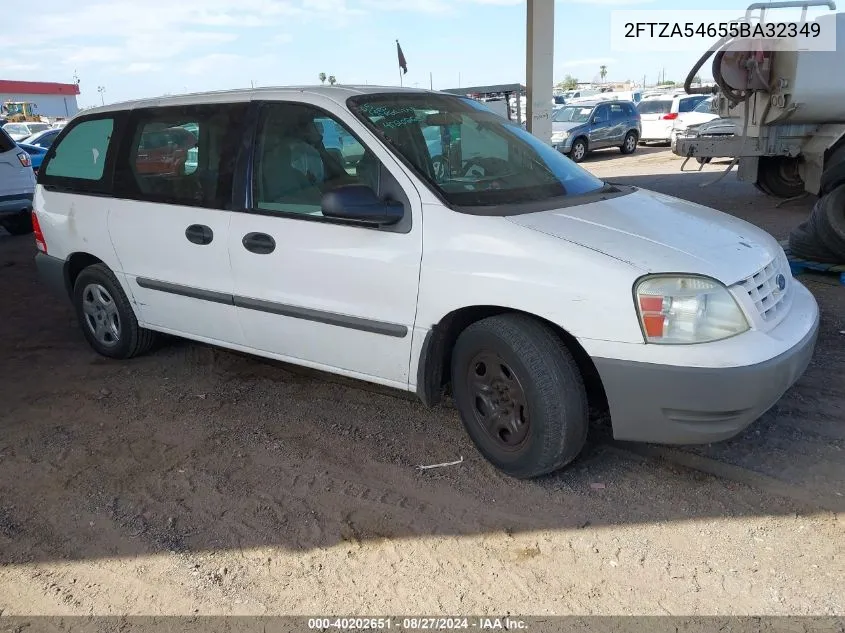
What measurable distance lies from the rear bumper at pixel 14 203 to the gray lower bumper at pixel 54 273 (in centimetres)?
581

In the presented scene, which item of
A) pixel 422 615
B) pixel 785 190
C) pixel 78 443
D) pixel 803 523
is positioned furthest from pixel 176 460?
pixel 785 190

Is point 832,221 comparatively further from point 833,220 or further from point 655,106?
point 655,106

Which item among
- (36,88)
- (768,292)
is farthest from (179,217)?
(36,88)

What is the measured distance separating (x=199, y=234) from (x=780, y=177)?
9.85 meters

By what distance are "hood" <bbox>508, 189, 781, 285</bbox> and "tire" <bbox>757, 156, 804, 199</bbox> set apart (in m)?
8.46

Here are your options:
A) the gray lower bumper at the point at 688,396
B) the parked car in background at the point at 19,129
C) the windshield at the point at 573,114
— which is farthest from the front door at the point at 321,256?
the parked car in background at the point at 19,129

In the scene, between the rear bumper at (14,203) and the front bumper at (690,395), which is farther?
the rear bumper at (14,203)

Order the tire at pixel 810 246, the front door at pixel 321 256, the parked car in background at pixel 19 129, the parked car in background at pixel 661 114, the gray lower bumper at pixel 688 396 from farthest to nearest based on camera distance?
1. the parked car in background at pixel 19 129
2. the parked car in background at pixel 661 114
3. the tire at pixel 810 246
4. the front door at pixel 321 256
5. the gray lower bumper at pixel 688 396

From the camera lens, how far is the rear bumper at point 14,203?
1015 centimetres

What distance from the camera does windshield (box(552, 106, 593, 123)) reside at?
19781 mm

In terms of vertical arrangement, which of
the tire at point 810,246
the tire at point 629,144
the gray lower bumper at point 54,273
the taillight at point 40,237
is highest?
the taillight at point 40,237

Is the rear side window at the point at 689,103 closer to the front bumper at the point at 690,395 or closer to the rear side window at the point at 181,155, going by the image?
the rear side window at the point at 181,155

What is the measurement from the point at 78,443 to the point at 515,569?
2.55 metres

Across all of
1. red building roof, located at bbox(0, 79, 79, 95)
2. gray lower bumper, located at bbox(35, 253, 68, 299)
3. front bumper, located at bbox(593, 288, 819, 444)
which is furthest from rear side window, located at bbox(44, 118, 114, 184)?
red building roof, located at bbox(0, 79, 79, 95)
